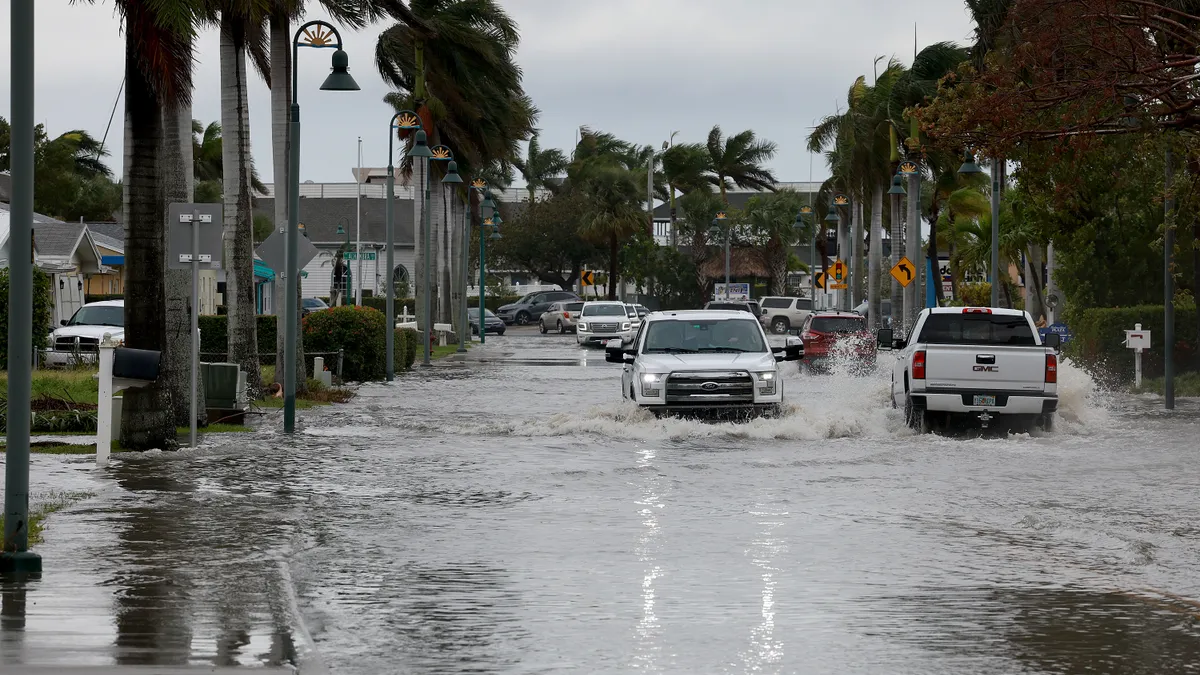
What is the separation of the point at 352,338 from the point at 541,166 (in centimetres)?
8734

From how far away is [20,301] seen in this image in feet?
35.6

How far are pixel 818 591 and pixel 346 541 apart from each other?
4097 millimetres

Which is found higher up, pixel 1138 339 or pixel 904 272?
pixel 904 272

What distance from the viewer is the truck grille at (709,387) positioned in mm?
22875

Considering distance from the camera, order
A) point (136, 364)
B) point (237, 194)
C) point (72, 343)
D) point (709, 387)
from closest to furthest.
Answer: point (136, 364)
point (709, 387)
point (237, 194)
point (72, 343)

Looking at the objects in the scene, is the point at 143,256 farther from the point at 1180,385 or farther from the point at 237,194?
the point at 1180,385

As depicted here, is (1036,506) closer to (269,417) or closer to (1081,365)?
(269,417)

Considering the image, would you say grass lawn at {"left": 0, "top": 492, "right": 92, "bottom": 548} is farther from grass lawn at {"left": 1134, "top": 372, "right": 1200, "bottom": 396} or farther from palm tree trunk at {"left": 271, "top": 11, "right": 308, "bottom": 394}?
grass lawn at {"left": 1134, "top": 372, "right": 1200, "bottom": 396}

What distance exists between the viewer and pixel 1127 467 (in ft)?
61.8

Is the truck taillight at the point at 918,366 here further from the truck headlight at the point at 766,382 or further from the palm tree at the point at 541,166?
the palm tree at the point at 541,166

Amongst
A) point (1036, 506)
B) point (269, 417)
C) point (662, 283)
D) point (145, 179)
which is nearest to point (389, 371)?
point (269, 417)

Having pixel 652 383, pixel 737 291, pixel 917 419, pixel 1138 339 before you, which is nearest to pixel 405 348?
pixel 1138 339

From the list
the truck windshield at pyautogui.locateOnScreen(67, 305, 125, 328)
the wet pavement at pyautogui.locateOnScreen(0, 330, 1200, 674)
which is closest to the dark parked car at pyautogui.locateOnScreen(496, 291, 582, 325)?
the truck windshield at pyautogui.locateOnScreen(67, 305, 125, 328)

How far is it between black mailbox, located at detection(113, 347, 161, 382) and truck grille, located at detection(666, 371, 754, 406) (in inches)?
299
